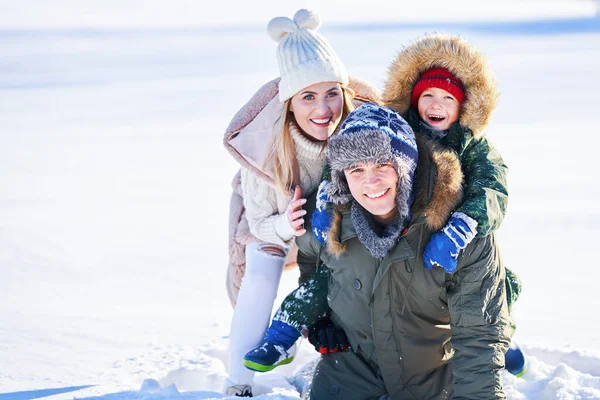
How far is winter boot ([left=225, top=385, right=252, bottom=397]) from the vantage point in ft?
10.6

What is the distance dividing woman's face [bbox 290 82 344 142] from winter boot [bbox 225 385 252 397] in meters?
1.15

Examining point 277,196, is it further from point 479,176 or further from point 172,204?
point 172,204

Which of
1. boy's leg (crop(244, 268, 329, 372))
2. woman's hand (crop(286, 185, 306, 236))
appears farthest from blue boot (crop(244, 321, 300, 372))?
woman's hand (crop(286, 185, 306, 236))

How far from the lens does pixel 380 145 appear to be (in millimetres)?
2438

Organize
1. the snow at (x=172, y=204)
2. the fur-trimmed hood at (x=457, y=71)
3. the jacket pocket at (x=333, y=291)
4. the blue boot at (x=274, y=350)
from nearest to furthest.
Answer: the fur-trimmed hood at (x=457, y=71) < the jacket pocket at (x=333, y=291) < the blue boot at (x=274, y=350) < the snow at (x=172, y=204)

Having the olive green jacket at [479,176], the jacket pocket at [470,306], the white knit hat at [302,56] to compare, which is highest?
the white knit hat at [302,56]

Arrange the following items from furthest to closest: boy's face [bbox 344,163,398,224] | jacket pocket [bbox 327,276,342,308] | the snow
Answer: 1. the snow
2. jacket pocket [bbox 327,276,342,308]
3. boy's face [bbox 344,163,398,224]

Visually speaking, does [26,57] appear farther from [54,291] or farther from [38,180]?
[54,291]

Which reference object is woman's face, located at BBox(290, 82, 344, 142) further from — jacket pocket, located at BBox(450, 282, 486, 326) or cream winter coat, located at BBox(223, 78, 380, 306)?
jacket pocket, located at BBox(450, 282, 486, 326)

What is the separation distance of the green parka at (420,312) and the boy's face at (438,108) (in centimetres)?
18

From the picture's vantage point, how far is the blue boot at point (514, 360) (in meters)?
3.05

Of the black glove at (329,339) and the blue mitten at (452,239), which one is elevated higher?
the blue mitten at (452,239)

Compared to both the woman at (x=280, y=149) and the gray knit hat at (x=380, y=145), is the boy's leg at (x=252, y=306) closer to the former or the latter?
the woman at (x=280, y=149)

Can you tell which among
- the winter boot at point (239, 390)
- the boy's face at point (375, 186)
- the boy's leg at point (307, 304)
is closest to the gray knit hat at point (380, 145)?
the boy's face at point (375, 186)
